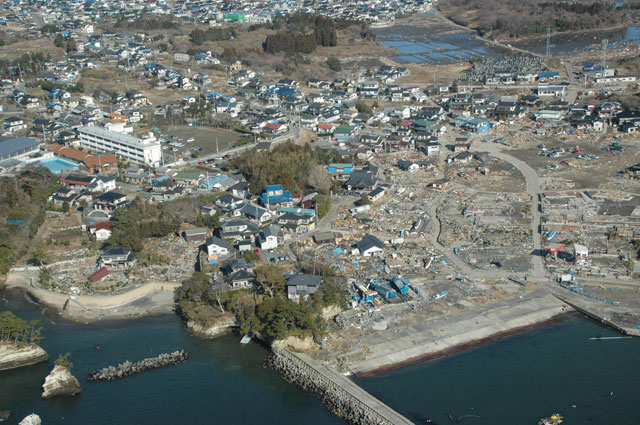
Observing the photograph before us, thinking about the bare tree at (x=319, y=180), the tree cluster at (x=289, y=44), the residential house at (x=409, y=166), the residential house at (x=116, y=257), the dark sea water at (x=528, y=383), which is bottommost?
the dark sea water at (x=528, y=383)

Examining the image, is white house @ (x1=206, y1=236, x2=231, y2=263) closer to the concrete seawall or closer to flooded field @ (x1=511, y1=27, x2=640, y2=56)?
the concrete seawall

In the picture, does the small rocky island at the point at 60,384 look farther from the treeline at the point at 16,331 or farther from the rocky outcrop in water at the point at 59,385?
the treeline at the point at 16,331

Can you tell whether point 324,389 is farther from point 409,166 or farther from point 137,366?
point 409,166

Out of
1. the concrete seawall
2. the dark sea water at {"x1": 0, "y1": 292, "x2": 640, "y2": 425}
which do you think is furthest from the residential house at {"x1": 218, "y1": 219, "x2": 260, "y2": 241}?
the concrete seawall

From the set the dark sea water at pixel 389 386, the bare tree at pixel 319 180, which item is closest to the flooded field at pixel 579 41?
the bare tree at pixel 319 180

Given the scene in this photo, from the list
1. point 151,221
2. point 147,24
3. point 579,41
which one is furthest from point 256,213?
point 147,24
